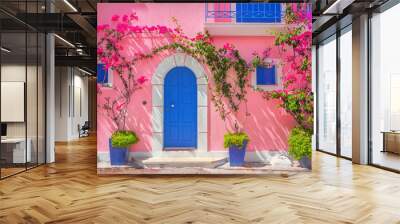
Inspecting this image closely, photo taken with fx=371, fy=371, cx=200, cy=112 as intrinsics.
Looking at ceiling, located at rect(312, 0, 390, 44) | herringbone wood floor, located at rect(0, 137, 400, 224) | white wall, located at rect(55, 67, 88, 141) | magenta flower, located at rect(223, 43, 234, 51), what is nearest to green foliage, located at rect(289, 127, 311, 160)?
herringbone wood floor, located at rect(0, 137, 400, 224)

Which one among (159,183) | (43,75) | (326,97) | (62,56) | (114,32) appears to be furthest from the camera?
(62,56)

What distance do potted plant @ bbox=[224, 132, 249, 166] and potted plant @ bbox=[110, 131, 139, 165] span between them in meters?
1.74

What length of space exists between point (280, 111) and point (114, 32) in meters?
3.48

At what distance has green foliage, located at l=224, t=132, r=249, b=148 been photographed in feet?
22.1

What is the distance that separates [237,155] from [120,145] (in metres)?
2.14

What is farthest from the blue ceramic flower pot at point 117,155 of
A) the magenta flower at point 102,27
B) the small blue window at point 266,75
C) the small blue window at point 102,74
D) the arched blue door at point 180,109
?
the small blue window at point 266,75

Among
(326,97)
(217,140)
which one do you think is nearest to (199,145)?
(217,140)

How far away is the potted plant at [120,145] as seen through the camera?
6699 millimetres

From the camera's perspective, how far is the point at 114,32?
6.99m

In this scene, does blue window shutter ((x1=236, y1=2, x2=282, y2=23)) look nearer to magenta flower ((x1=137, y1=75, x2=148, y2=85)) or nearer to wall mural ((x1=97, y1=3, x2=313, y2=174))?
wall mural ((x1=97, y1=3, x2=313, y2=174))

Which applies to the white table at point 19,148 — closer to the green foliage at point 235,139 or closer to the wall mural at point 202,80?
the wall mural at point 202,80

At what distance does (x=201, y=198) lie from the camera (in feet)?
16.2

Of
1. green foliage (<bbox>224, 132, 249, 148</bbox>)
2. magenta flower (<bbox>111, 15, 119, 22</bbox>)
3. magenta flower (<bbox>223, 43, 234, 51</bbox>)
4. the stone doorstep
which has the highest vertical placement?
magenta flower (<bbox>111, 15, 119, 22</bbox>)

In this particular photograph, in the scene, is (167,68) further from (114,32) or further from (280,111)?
(280,111)
